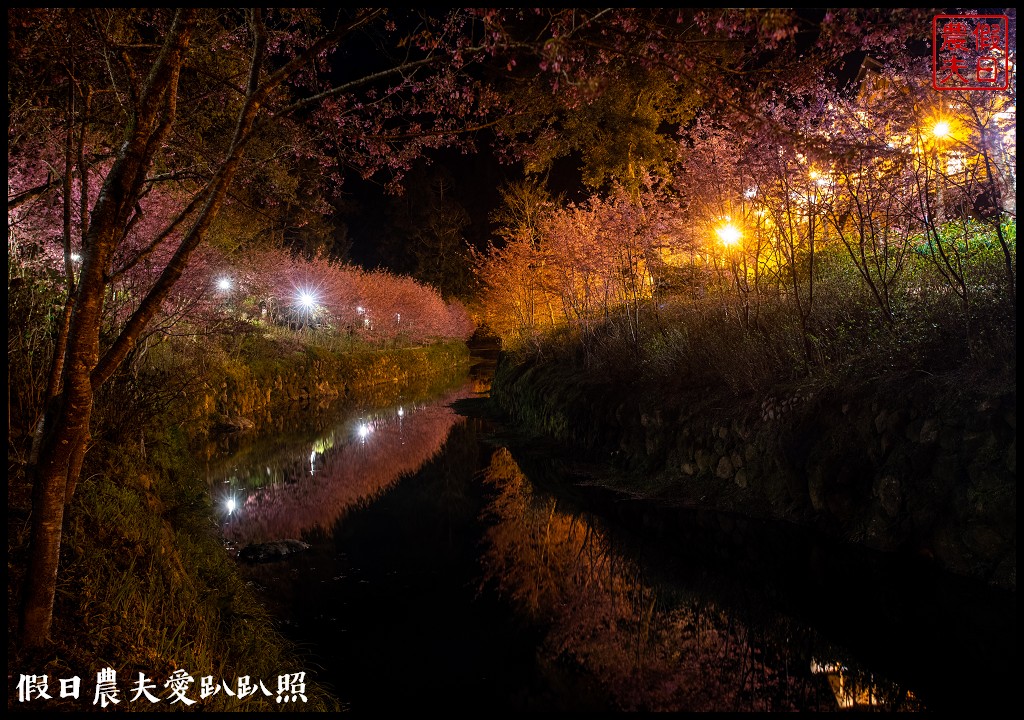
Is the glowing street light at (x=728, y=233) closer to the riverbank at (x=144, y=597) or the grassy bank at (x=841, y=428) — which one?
the grassy bank at (x=841, y=428)

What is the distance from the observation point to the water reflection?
996cm

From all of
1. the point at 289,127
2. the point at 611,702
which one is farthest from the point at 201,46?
the point at 611,702

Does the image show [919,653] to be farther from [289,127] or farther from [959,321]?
[289,127]

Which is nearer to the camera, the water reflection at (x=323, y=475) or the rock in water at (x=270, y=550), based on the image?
the rock in water at (x=270, y=550)

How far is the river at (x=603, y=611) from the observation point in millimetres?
4910

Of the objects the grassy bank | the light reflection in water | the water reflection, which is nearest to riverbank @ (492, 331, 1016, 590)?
the grassy bank

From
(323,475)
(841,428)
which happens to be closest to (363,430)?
(323,475)

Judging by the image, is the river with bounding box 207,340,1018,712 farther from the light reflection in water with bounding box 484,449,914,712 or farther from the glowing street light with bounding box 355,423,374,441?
the glowing street light with bounding box 355,423,374,441

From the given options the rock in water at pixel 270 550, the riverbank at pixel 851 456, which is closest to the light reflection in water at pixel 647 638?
the riverbank at pixel 851 456

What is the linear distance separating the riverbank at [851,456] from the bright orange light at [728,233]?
3130mm

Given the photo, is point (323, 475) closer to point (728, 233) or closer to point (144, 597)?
point (144, 597)

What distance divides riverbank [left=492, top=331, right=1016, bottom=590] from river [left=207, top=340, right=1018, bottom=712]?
381 mm

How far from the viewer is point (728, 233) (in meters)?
11.6

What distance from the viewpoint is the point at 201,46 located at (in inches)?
289
